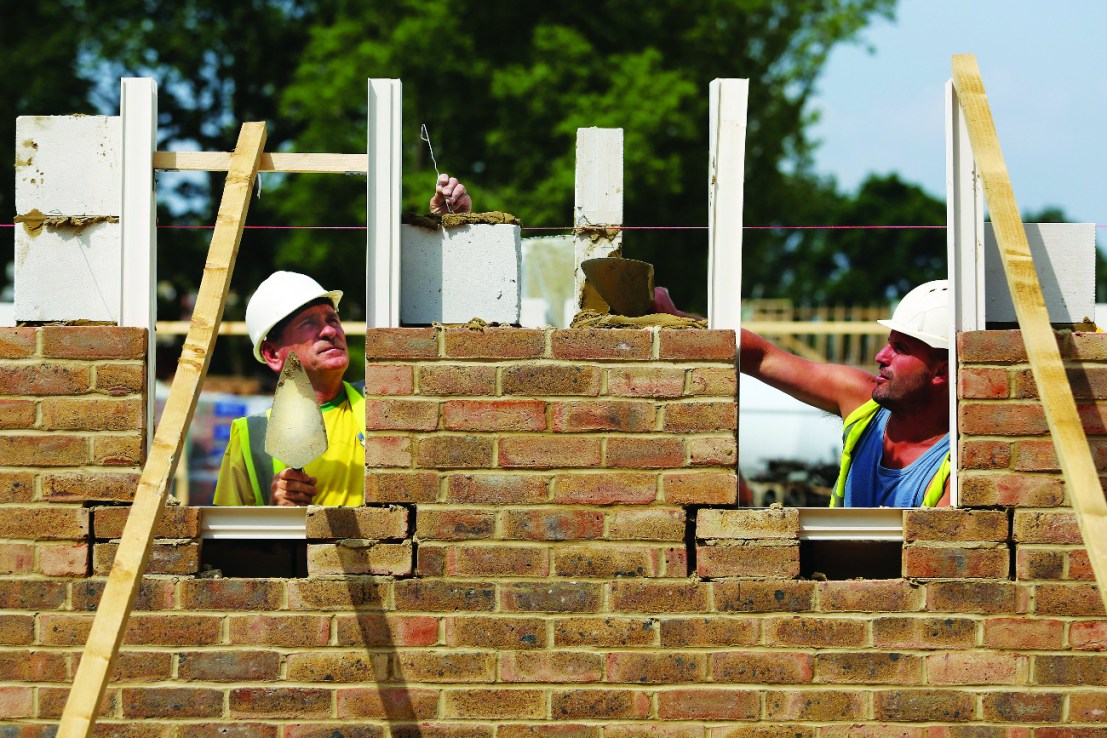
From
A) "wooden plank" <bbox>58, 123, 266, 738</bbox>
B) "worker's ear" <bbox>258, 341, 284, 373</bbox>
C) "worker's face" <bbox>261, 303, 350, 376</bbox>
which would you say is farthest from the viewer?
"worker's ear" <bbox>258, 341, 284, 373</bbox>

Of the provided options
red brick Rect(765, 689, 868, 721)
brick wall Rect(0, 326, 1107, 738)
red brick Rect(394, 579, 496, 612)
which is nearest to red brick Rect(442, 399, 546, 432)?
brick wall Rect(0, 326, 1107, 738)

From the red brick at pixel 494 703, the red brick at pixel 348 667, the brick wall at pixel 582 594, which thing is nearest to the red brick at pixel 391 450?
the brick wall at pixel 582 594

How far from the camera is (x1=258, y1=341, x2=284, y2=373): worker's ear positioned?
505 centimetres

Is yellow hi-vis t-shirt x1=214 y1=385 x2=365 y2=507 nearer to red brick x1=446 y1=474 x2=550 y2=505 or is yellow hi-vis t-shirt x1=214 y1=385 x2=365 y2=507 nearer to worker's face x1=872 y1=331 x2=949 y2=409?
red brick x1=446 y1=474 x2=550 y2=505

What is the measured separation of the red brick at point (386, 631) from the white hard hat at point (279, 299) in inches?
55.1

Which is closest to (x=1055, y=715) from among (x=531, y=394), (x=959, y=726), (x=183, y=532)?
(x=959, y=726)

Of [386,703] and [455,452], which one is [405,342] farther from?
[386,703]

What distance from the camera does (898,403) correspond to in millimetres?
4645

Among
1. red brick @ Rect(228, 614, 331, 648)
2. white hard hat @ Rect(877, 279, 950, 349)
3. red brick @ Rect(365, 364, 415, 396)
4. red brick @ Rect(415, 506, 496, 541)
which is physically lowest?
red brick @ Rect(228, 614, 331, 648)

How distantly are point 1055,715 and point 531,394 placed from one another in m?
1.83

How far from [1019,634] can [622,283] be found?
1589 millimetres

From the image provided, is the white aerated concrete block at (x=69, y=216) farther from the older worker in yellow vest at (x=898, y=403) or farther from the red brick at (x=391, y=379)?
the older worker in yellow vest at (x=898, y=403)

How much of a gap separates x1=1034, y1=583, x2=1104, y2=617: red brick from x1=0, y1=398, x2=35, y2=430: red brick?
3.06 metres

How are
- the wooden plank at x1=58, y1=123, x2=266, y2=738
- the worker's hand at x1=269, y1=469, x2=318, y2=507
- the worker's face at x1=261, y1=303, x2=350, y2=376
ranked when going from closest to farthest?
the wooden plank at x1=58, y1=123, x2=266, y2=738 < the worker's hand at x1=269, y1=469, x2=318, y2=507 < the worker's face at x1=261, y1=303, x2=350, y2=376
